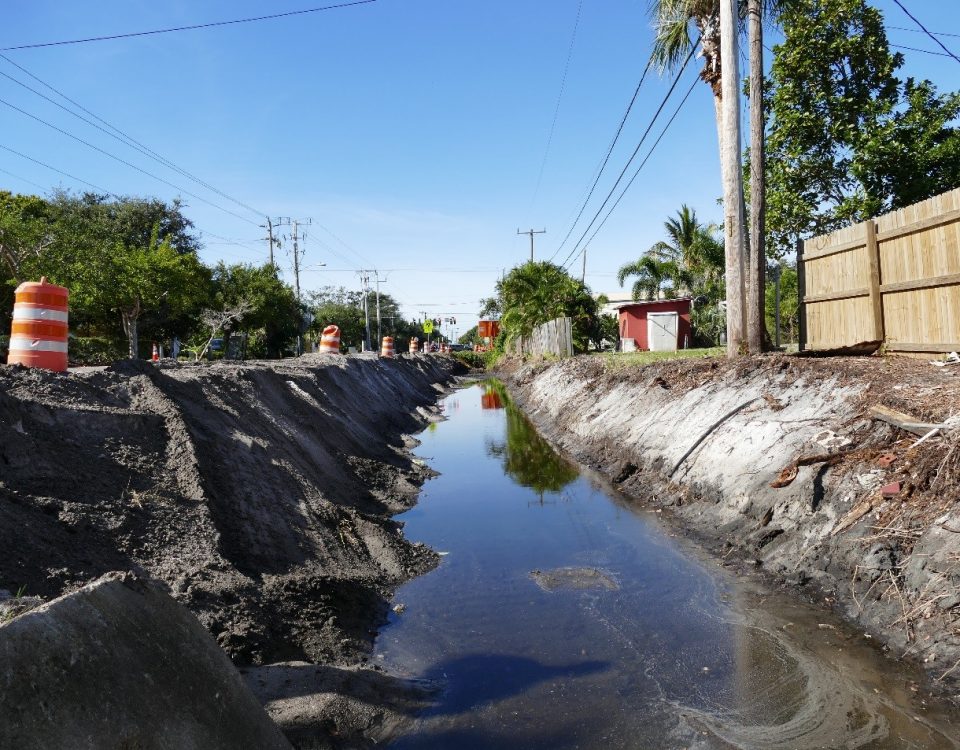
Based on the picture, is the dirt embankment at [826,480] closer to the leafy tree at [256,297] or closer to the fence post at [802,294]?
the fence post at [802,294]

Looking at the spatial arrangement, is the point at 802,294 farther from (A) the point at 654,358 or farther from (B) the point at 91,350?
(B) the point at 91,350

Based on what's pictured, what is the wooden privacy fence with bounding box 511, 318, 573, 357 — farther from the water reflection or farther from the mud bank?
the mud bank

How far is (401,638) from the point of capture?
5023 millimetres

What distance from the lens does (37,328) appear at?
6.07 m

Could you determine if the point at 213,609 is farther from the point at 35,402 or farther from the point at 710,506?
the point at 710,506

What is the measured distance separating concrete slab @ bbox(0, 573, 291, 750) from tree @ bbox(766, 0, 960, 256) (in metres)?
15.9

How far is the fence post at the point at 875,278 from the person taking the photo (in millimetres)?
9273

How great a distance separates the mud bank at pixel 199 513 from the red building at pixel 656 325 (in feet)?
78.5

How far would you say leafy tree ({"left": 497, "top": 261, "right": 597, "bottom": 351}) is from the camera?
99.3ft

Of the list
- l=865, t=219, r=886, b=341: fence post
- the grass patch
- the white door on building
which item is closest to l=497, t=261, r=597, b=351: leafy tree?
the white door on building

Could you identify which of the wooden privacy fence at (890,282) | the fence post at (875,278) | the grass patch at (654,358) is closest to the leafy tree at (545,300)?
the grass patch at (654,358)

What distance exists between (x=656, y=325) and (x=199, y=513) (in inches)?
1087

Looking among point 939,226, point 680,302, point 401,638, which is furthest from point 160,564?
point 680,302

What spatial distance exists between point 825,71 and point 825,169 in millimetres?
2244
